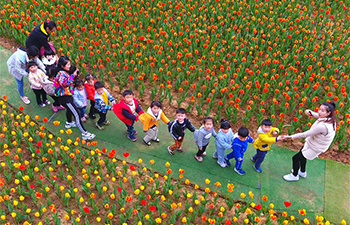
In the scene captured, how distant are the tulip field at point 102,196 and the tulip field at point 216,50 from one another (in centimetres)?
156

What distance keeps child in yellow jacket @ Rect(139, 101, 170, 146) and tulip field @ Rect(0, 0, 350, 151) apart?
2.95ft

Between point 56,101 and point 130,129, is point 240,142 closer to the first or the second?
point 130,129

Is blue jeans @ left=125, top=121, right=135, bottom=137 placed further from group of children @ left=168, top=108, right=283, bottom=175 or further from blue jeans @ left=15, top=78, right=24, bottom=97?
blue jeans @ left=15, top=78, right=24, bottom=97

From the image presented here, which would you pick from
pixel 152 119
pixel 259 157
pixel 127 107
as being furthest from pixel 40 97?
pixel 259 157

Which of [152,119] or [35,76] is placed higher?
[35,76]

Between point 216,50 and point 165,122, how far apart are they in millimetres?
2910

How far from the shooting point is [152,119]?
4.31 metres

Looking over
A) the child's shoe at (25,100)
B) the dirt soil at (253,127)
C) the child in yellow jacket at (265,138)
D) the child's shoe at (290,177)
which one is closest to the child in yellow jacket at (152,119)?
the dirt soil at (253,127)

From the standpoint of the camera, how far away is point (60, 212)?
3.89m

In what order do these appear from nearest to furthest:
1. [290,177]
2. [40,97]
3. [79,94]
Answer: [290,177] → [79,94] → [40,97]

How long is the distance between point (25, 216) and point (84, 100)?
5.97 feet

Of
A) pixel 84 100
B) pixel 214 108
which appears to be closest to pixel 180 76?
pixel 214 108

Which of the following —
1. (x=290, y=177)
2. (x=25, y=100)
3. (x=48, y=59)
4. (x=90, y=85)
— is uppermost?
(x=48, y=59)

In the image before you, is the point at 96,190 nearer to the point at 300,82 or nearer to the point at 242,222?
the point at 242,222
